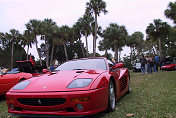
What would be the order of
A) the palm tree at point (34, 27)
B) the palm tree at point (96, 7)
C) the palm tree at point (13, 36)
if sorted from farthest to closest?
1. the palm tree at point (13, 36)
2. the palm tree at point (34, 27)
3. the palm tree at point (96, 7)

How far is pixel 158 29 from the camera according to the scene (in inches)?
1226

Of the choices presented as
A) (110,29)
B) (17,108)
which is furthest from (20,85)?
(110,29)

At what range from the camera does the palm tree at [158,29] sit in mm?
30625

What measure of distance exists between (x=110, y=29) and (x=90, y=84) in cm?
3473

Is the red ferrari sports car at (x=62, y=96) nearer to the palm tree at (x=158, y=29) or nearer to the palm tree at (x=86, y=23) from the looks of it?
the palm tree at (x=86, y=23)

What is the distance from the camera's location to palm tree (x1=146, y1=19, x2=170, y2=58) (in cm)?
3062

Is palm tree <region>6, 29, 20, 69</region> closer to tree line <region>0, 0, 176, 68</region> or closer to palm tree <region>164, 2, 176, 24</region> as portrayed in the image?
tree line <region>0, 0, 176, 68</region>

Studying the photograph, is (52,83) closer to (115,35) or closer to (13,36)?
(115,35)

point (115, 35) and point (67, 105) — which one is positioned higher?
point (115, 35)

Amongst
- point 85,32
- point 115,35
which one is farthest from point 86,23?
point 115,35

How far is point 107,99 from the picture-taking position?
314 cm

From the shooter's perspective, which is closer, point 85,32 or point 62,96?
point 62,96

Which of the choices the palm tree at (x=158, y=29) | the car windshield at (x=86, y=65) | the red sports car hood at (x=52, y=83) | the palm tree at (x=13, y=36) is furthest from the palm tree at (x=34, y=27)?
the red sports car hood at (x=52, y=83)

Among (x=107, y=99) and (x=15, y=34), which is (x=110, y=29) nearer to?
(x=15, y=34)
